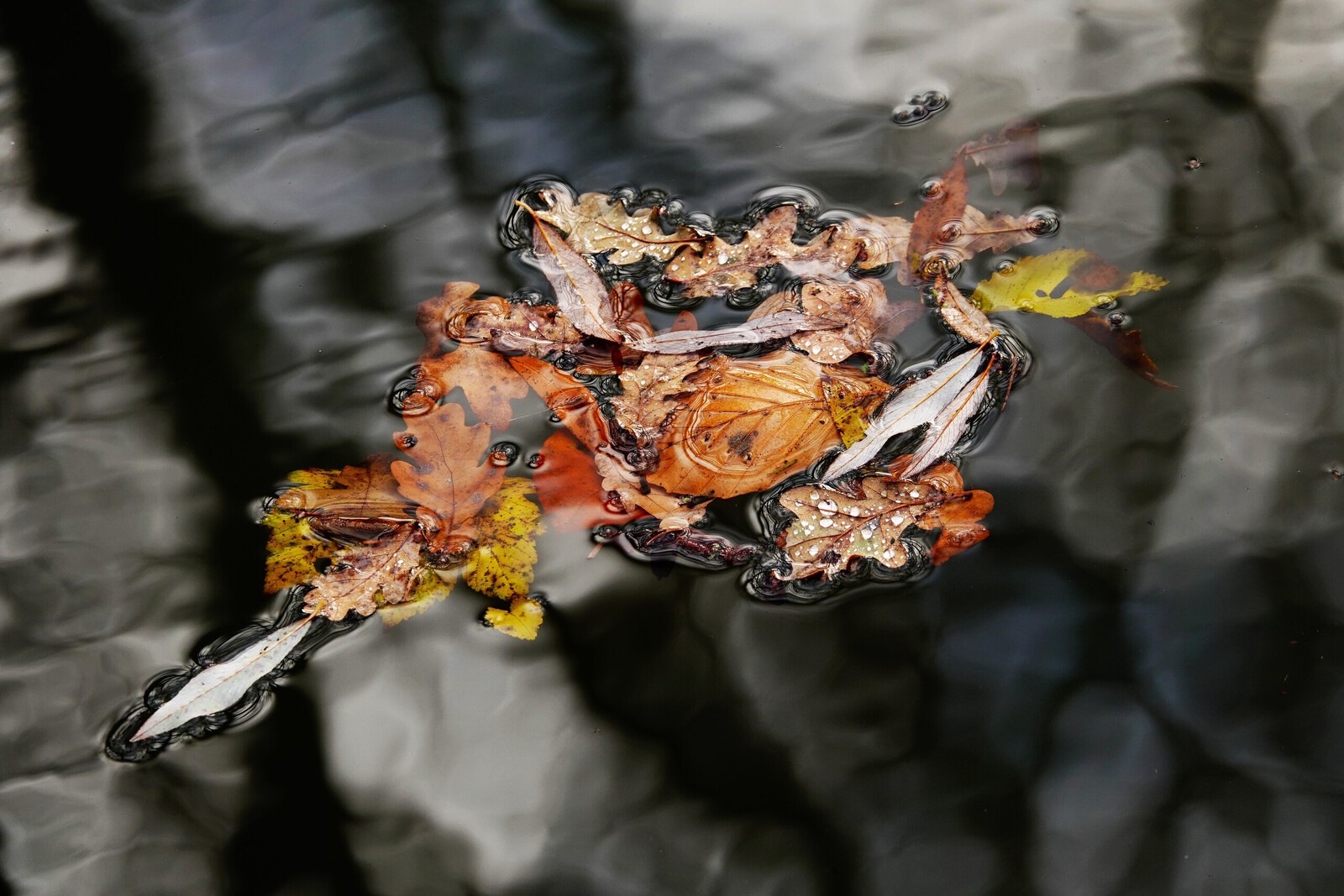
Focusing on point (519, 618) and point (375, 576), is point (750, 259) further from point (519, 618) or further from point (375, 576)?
point (375, 576)

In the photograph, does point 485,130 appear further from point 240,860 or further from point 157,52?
point 240,860

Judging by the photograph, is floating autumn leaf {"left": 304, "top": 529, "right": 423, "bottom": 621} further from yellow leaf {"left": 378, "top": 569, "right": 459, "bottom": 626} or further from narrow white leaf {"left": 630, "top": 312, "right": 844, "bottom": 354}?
narrow white leaf {"left": 630, "top": 312, "right": 844, "bottom": 354}

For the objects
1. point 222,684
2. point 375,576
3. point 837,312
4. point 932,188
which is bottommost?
point 222,684

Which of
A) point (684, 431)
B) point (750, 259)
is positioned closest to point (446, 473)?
point (684, 431)

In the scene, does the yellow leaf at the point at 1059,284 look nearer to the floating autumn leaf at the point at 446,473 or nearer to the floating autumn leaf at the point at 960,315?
the floating autumn leaf at the point at 960,315

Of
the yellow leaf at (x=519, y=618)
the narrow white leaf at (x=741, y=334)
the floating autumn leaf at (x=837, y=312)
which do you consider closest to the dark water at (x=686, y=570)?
the yellow leaf at (x=519, y=618)

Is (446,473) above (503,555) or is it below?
above

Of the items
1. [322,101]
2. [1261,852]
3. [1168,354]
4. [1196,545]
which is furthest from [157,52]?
[1261,852]

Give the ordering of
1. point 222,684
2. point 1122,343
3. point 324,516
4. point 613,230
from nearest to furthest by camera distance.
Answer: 1. point 222,684
2. point 324,516
3. point 1122,343
4. point 613,230
